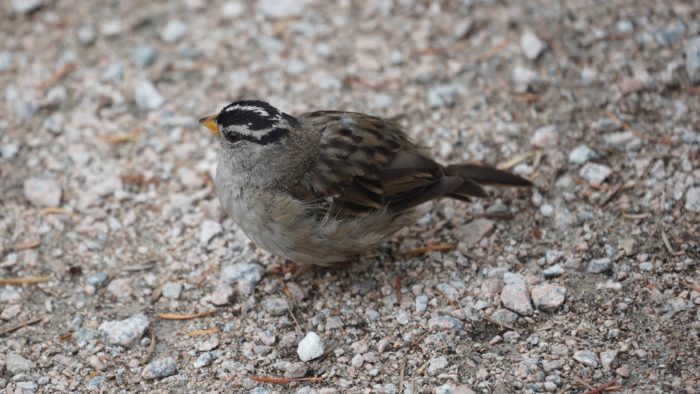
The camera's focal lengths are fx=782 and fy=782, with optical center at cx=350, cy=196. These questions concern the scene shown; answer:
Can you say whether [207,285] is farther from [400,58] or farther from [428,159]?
[400,58]

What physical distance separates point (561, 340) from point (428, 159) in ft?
4.83

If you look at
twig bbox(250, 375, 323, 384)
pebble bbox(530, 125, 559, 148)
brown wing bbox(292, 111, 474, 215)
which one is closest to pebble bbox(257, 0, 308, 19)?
brown wing bbox(292, 111, 474, 215)

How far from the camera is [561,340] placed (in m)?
4.55

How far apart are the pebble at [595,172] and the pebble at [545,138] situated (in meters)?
0.36

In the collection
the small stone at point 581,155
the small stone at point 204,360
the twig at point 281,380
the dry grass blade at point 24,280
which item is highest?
the small stone at point 581,155

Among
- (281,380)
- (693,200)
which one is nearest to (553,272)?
(693,200)

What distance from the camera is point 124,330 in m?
4.93

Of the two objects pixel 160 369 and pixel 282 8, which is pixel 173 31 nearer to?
pixel 282 8

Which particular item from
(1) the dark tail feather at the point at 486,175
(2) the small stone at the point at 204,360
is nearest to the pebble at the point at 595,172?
(1) the dark tail feather at the point at 486,175

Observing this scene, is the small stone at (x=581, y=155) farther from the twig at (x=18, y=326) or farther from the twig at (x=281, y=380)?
the twig at (x=18, y=326)

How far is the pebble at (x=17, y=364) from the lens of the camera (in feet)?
15.4

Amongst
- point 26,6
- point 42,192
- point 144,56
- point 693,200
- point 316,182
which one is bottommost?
point 693,200

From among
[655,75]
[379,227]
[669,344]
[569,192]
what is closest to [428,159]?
[379,227]

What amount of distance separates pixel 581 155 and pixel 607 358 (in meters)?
1.91
